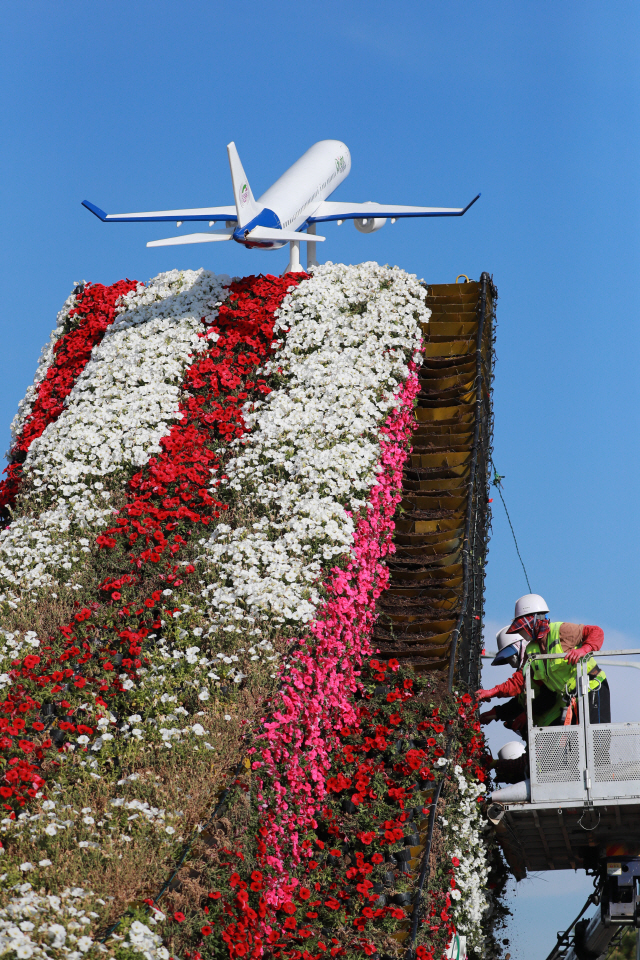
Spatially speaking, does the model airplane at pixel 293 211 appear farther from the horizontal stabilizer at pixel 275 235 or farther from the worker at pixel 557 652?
the worker at pixel 557 652

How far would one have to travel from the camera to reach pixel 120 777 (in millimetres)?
9344

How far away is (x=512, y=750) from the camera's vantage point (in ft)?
37.4

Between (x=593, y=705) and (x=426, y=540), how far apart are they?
10.8 ft

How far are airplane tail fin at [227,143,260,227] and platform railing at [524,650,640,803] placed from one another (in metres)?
11.4

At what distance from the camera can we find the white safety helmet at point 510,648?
12.3m

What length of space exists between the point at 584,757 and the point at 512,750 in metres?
0.82

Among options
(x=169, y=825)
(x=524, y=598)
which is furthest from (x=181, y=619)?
(x=524, y=598)

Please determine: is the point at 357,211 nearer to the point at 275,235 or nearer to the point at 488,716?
the point at 275,235

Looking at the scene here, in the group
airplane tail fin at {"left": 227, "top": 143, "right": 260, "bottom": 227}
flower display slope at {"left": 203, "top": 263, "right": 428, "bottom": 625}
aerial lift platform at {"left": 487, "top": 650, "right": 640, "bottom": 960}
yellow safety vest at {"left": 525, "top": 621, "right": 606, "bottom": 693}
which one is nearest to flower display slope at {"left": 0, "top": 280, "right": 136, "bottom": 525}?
airplane tail fin at {"left": 227, "top": 143, "right": 260, "bottom": 227}

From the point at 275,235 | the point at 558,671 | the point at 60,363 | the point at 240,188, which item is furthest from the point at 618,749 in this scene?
the point at 240,188

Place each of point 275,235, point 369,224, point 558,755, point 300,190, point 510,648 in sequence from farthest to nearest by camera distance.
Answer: point 369,224 < point 300,190 < point 275,235 < point 510,648 < point 558,755

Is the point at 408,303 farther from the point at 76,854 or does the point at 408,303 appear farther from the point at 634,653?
the point at 76,854

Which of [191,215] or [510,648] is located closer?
[510,648]

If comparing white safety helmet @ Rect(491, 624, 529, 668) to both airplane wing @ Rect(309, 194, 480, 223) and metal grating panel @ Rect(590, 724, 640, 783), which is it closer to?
metal grating panel @ Rect(590, 724, 640, 783)
